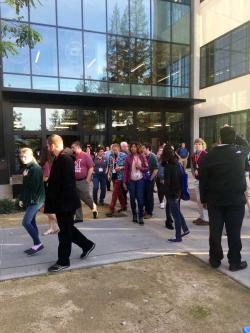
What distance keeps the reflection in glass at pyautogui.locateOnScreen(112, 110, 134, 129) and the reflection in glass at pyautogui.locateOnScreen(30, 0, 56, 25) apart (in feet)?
19.7

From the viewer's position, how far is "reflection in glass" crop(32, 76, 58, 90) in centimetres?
1766

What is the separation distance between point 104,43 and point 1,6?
219 inches

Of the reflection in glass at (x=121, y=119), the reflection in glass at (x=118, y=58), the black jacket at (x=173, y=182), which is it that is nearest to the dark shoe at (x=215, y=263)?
the black jacket at (x=173, y=182)

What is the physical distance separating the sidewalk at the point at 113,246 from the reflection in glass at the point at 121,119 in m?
13.8

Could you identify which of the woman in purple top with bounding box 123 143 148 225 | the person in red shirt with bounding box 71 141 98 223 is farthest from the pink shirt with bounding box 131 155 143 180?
the person in red shirt with bounding box 71 141 98 223

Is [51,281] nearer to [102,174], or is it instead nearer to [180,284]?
[180,284]

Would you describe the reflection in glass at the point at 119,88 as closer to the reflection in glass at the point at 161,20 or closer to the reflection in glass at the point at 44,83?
the reflection in glass at the point at 44,83

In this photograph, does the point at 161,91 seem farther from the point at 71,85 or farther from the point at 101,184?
the point at 101,184

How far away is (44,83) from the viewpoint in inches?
704

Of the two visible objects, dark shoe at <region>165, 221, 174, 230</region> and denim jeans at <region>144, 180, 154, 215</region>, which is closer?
dark shoe at <region>165, 221, 174, 230</region>

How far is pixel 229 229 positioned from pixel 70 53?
16291 millimetres

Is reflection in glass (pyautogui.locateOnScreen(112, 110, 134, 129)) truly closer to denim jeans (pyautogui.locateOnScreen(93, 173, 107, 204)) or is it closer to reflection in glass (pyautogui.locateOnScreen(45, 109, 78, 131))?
reflection in glass (pyautogui.locateOnScreen(45, 109, 78, 131))

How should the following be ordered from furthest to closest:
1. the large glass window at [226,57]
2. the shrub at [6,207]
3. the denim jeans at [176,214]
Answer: the large glass window at [226,57], the shrub at [6,207], the denim jeans at [176,214]

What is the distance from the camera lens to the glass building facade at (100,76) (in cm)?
1766
